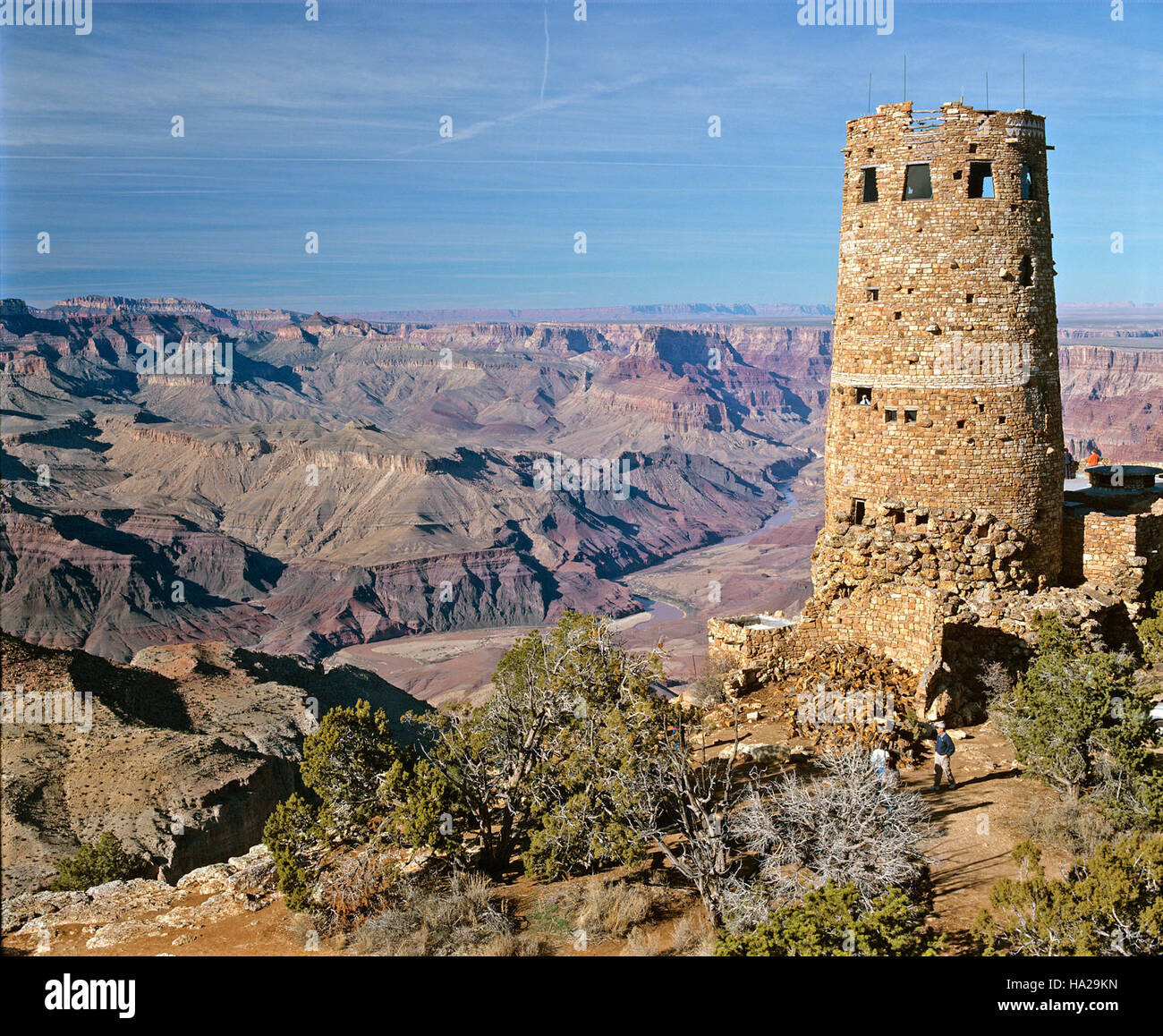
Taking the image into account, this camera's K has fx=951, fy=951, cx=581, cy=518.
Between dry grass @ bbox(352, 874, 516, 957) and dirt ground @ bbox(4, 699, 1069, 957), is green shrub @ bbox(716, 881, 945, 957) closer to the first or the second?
dirt ground @ bbox(4, 699, 1069, 957)

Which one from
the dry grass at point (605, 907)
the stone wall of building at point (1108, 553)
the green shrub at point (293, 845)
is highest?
the stone wall of building at point (1108, 553)

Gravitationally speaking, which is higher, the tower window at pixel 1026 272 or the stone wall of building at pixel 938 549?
the tower window at pixel 1026 272

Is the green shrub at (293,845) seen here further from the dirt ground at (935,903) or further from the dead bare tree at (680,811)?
the dead bare tree at (680,811)

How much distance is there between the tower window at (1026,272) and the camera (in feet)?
62.8

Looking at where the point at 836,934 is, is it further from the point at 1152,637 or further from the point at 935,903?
the point at 1152,637

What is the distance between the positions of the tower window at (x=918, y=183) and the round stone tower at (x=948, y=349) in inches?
1.0

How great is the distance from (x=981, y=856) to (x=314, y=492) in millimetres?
189187

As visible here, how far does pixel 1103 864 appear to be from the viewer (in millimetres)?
11125

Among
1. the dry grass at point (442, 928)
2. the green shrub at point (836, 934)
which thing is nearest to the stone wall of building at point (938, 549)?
the green shrub at point (836, 934)

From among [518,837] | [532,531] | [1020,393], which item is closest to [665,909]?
[518,837]

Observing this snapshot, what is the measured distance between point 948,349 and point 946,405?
1124 mm

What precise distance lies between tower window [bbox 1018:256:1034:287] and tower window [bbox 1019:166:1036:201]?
1210mm

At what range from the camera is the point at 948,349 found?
62.6ft
